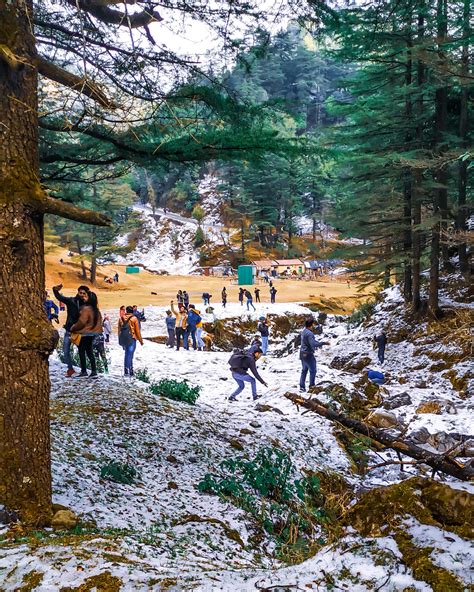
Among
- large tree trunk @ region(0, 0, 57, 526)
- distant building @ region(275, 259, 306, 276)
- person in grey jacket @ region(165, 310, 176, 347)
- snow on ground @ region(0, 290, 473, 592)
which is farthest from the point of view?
distant building @ region(275, 259, 306, 276)

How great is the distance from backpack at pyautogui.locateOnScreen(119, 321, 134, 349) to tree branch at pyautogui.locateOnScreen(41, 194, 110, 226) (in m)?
7.43

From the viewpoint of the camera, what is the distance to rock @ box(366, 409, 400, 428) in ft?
27.3

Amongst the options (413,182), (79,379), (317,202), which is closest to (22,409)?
(79,379)

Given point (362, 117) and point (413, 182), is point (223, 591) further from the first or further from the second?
point (362, 117)

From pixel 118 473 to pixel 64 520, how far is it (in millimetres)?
1513

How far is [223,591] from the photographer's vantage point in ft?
6.53

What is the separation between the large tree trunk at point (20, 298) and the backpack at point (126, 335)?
7.30 metres

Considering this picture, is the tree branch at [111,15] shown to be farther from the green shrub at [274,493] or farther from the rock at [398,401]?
the rock at [398,401]

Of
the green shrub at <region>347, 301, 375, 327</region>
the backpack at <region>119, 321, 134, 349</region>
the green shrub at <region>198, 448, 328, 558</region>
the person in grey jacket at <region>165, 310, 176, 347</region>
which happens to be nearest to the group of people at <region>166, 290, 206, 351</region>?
the person in grey jacket at <region>165, 310, 176, 347</region>

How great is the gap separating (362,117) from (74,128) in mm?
13151

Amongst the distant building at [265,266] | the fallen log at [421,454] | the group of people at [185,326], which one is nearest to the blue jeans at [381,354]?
the group of people at [185,326]

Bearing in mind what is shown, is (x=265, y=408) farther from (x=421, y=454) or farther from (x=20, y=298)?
(x=20, y=298)

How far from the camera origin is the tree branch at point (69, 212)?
331cm

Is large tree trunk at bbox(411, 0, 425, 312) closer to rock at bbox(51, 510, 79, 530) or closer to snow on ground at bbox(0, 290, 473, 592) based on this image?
snow on ground at bbox(0, 290, 473, 592)
